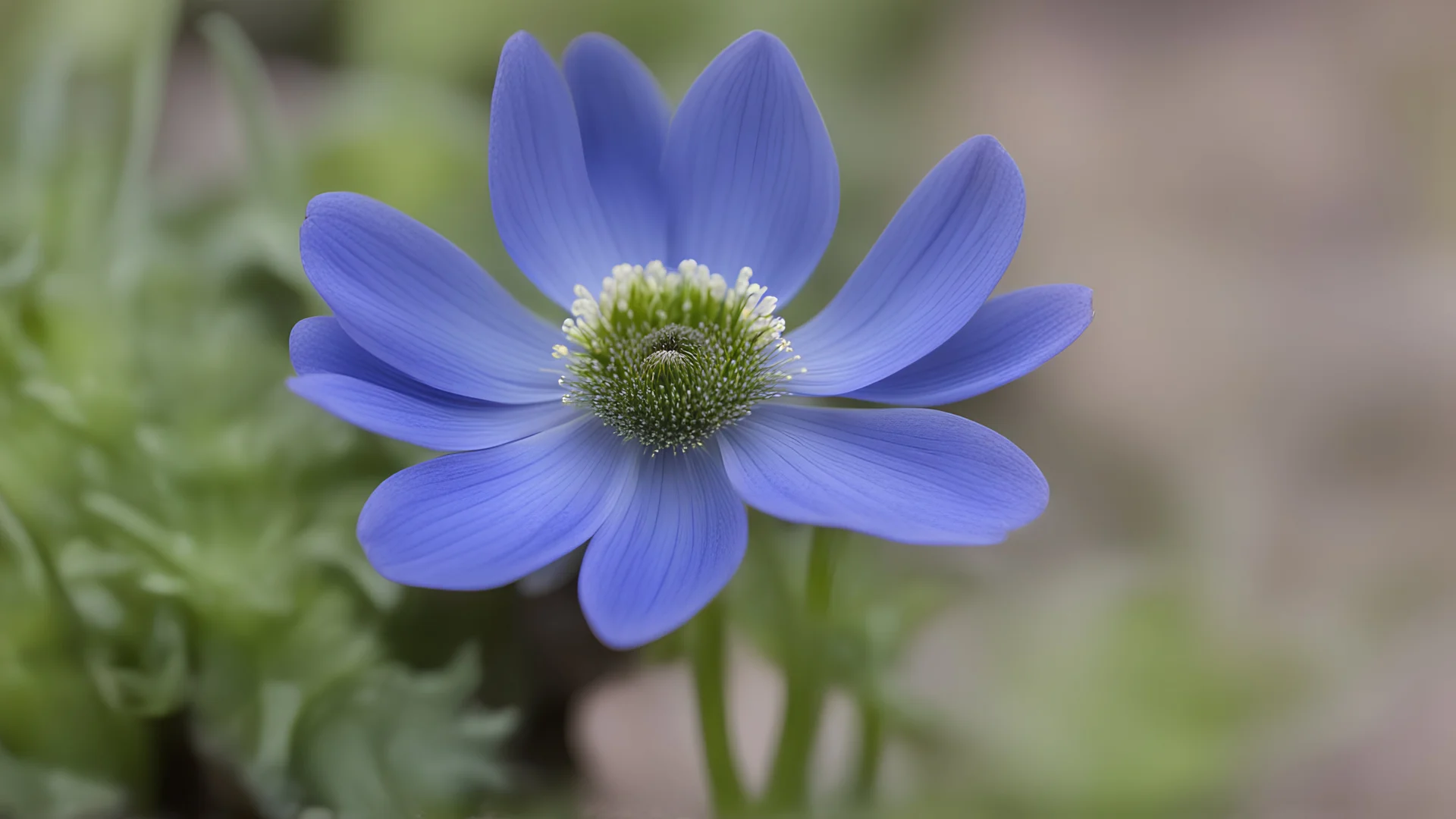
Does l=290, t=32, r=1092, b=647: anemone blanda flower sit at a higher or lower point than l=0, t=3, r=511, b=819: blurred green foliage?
higher

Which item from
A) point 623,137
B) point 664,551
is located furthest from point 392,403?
point 623,137

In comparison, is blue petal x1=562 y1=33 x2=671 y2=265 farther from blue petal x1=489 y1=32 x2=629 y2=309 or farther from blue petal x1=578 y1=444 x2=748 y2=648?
blue petal x1=578 y1=444 x2=748 y2=648

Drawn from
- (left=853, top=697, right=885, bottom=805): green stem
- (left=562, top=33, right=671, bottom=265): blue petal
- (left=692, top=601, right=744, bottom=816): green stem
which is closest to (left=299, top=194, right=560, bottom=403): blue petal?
(left=562, top=33, right=671, bottom=265): blue petal

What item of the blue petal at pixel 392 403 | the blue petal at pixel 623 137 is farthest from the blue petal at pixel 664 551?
the blue petal at pixel 623 137

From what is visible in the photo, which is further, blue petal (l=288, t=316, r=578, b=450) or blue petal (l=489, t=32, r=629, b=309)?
blue petal (l=489, t=32, r=629, b=309)

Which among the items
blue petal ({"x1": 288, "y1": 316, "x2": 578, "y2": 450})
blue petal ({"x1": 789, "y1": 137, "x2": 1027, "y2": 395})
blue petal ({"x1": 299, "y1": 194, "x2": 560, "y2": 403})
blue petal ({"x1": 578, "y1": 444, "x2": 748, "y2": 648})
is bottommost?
blue petal ({"x1": 578, "y1": 444, "x2": 748, "y2": 648})

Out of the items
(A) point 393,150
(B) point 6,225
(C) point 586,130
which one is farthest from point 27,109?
(C) point 586,130

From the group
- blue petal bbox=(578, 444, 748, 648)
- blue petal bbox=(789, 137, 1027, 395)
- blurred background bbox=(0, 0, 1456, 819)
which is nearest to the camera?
blue petal bbox=(578, 444, 748, 648)

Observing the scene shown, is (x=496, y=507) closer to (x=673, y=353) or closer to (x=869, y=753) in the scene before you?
(x=673, y=353)
